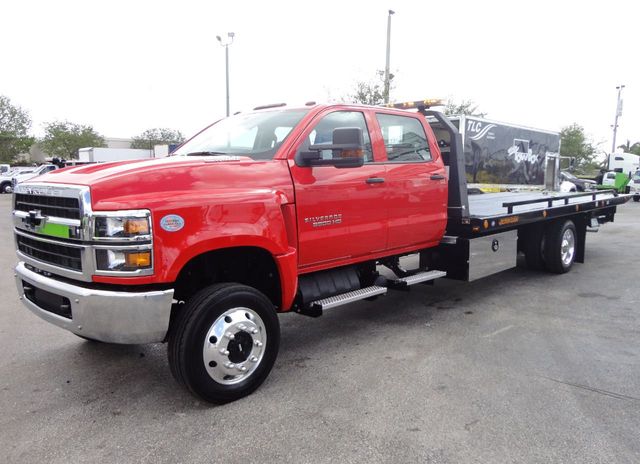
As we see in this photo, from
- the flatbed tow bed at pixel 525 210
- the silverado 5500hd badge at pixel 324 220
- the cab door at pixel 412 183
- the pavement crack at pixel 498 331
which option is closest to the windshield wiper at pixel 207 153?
the silverado 5500hd badge at pixel 324 220

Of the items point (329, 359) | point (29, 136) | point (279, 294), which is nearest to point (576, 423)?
point (329, 359)

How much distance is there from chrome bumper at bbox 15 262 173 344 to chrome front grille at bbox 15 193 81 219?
0.48 m

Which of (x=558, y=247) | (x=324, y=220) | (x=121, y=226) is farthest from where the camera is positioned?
(x=558, y=247)

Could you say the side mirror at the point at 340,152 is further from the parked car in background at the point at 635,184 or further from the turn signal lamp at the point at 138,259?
the parked car in background at the point at 635,184

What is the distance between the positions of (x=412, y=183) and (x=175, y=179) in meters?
2.52

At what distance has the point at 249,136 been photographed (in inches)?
177

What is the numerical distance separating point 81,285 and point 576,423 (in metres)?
3.27

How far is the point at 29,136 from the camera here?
53.1 metres

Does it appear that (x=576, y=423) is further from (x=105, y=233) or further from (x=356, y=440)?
(x=105, y=233)

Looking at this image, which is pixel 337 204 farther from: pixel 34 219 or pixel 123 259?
pixel 34 219

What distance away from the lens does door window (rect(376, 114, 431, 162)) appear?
4.94 metres

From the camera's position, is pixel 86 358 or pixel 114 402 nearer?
pixel 114 402

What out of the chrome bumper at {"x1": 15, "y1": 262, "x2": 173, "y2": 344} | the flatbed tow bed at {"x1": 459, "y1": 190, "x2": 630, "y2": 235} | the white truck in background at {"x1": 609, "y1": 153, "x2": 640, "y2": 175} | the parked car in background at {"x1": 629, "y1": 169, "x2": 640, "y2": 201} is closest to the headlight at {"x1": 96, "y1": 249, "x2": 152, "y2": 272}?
the chrome bumper at {"x1": 15, "y1": 262, "x2": 173, "y2": 344}

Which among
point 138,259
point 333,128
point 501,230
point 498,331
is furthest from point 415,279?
point 138,259
